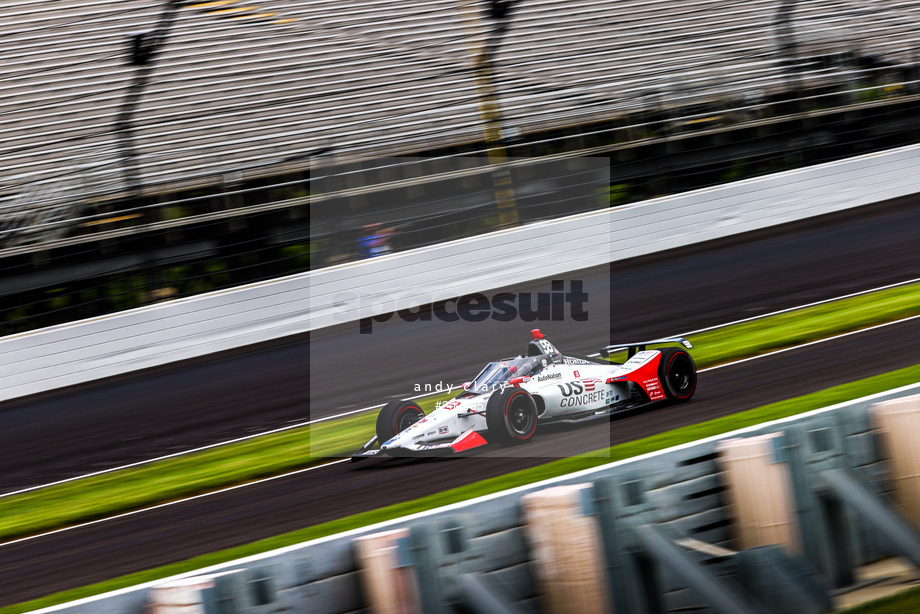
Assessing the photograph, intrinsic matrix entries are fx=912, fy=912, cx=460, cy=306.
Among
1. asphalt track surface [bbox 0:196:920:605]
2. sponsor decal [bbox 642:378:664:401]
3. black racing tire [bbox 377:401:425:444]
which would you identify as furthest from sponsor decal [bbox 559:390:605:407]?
black racing tire [bbox 377:401:425:444]

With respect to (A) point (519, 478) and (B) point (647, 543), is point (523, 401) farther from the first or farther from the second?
(B) point (647, 543)

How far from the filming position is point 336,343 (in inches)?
425

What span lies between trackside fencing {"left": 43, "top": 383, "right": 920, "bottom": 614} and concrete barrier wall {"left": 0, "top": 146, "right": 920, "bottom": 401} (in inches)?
315

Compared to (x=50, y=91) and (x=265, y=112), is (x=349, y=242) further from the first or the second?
(x=50, y=91)

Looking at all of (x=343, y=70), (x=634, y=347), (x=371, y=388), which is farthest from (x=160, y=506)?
(x=343, y=70)

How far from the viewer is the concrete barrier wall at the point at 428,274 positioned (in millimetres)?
10617

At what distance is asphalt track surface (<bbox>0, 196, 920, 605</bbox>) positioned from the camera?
590cm

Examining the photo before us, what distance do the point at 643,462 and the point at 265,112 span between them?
1095 cm

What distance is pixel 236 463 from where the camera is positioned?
290 inches

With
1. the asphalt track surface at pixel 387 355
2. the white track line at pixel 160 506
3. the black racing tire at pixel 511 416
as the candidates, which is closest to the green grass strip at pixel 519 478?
the black racing tire at pixel 511 416

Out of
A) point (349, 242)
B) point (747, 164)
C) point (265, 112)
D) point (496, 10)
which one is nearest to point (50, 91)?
point (265, 112)

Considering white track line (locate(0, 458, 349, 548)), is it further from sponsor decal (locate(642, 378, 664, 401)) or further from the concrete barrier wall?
the concrete barrier wall

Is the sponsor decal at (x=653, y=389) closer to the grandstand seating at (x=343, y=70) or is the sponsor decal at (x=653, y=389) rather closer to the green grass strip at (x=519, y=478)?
the green grass strip at (x=519, y=478)

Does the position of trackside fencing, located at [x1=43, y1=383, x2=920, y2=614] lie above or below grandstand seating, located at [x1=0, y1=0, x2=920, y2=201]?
below
